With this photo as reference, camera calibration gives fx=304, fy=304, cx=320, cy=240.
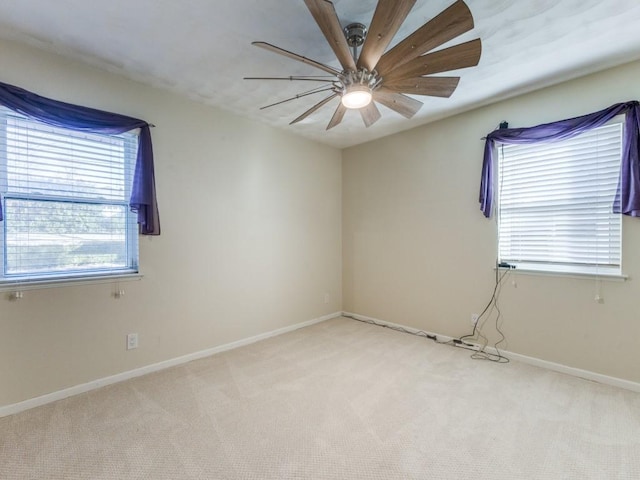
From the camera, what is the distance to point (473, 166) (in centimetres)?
324

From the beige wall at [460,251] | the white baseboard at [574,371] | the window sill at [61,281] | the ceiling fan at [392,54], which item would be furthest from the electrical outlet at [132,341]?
the white baseboard at [574,371]

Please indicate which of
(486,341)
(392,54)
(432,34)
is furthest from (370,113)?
(486,341)

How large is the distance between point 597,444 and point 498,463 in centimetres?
67

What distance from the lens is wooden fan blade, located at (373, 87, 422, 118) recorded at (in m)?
2.02

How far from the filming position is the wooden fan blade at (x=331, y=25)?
4.20 ft

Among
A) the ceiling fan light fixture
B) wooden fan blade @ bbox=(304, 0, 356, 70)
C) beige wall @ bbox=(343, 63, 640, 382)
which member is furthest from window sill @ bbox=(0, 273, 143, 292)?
beige wall @ bbox=(343, 63, 640, 382)

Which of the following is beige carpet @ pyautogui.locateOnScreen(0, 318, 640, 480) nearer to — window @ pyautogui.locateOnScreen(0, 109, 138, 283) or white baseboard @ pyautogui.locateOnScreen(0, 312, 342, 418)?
white baseboard @ pyautogui.locateOnScreen(0, 312, 342, 418)

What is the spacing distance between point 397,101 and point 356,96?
459mm

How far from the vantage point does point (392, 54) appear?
1607 millimetres

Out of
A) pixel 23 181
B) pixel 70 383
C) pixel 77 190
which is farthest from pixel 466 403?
pixel 23 181

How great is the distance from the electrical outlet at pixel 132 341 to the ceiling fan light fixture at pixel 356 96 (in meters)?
2.54

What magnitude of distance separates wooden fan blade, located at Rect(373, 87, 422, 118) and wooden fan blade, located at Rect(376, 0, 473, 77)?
0.95ft

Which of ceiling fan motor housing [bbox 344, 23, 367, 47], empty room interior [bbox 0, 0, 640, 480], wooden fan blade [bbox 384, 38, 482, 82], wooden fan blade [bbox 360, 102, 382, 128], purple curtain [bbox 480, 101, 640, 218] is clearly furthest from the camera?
purple curtain [bbox 480, 101, 640, 218]

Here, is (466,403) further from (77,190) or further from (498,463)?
(77,190)
